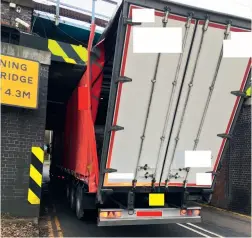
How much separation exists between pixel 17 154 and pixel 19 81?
5.36 ft

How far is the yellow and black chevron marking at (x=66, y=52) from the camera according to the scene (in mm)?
9391

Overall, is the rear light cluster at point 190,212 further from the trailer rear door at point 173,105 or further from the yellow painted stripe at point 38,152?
the yellow painted stripe at point 38,152

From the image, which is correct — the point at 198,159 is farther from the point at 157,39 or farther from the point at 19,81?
the point at 19,81

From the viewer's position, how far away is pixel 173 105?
579cm

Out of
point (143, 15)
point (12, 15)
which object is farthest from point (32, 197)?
point (12, 15)

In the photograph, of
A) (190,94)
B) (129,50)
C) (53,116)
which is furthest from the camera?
(53,116)

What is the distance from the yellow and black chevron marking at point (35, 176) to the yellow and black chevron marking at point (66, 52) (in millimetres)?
2955

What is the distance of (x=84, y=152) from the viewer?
739 cm

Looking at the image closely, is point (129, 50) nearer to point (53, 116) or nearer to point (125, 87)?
point (125, 87)

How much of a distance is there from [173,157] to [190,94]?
1.16 m

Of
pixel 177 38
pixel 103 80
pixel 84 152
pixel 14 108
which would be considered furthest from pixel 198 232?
pixel 14 108

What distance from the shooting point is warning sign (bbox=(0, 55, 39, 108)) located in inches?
288

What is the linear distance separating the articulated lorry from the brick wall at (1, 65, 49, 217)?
6.12ft

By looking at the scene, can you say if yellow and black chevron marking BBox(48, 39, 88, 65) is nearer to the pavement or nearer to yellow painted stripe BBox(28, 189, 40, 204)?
yellow painted stripe BBox(28, 189, 40, 204)
